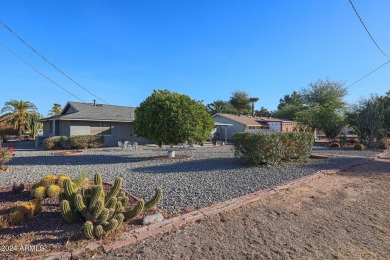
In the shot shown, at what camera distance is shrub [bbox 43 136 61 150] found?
16980 mm

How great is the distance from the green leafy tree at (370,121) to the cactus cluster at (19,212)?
2443cm

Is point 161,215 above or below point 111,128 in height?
below

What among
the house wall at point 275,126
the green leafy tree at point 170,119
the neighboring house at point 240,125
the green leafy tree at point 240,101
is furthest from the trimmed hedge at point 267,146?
the green leafy tree at point 240,101

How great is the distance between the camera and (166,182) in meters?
7.01

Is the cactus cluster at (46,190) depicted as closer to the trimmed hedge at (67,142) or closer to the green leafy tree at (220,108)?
the trimmed hedge at (67,142)

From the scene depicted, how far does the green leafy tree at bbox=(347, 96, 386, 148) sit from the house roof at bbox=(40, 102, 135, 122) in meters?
21.2

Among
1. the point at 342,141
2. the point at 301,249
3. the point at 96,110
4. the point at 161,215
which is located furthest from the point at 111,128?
the point at 342,141

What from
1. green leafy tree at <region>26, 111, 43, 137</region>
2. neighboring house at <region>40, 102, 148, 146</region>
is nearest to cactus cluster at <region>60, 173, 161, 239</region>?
neighboring house at <region>40, 102, 148, 146</region>

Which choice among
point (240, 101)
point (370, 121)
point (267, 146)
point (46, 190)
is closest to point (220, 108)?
point (240, 101)

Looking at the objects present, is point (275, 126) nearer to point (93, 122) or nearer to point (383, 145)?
point (383, 145)

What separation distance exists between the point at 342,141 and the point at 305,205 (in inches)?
837

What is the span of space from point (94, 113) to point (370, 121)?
24.7 metres

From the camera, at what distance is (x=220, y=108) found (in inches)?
2256

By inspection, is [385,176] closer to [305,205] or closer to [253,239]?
[305,205]
